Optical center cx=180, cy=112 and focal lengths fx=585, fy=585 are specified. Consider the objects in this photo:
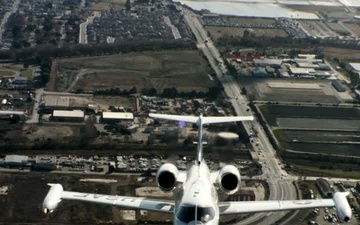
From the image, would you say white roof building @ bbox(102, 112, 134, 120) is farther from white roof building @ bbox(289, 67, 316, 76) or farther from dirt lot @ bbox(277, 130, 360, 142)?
white roof building @ bbox(289, 67, 316, 76)

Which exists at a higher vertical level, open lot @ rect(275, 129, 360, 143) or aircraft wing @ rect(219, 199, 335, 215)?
open lot @ rect(275, 129, 360, 143)

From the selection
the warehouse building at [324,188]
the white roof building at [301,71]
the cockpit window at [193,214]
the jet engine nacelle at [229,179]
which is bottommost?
the cockpit window at [193,214]

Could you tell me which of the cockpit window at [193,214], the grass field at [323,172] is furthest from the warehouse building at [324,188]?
the cockpit window at [193,214]

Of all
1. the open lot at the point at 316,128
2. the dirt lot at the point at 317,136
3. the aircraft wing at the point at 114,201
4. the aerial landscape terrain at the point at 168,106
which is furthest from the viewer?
the dirt lot at the point at 317,136

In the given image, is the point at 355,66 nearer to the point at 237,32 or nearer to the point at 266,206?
the point at 237,32

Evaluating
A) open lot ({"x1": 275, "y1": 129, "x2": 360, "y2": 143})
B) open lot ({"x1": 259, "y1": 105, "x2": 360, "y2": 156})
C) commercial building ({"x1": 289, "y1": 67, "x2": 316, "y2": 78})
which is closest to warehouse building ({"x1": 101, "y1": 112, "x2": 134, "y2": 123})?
open lot ({"x1": 259, "y1": 105, "x2": 360, "y2": 156})

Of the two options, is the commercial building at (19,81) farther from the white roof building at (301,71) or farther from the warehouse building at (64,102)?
the white roof building at (301,71)
